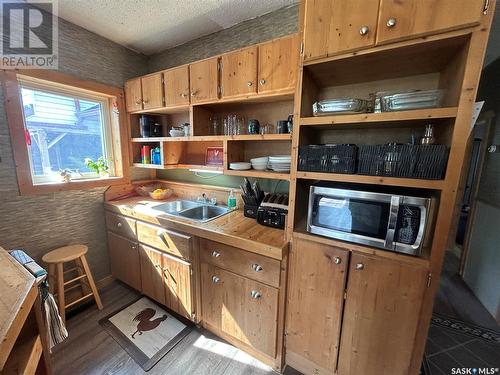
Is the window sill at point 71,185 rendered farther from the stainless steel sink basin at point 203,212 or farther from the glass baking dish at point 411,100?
the glass baking dish at point 411,100

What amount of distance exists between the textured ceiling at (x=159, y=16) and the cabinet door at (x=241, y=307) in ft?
6.67

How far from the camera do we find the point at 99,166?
7.25ft

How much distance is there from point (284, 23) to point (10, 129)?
2.32 meters

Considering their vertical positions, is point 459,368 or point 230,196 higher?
point 230,196

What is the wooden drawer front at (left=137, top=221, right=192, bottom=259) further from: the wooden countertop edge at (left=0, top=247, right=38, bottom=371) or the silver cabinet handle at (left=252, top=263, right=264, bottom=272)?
the wooden countertop edge at (left=0, top=247, right=38, bottom=371)

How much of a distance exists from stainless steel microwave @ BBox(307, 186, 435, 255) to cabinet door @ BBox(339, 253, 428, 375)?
108mm

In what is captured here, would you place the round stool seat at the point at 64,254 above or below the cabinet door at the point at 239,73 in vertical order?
below

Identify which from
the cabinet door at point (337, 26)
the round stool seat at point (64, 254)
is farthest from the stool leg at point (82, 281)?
the cabinet door at point (337, 26)

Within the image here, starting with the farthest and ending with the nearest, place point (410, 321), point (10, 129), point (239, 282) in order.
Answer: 1. point (10, 129)
2. point (239, 282)
3. point (410, 321)

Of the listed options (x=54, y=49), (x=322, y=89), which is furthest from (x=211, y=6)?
(x=54, y=49)

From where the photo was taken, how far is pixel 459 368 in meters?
1.48

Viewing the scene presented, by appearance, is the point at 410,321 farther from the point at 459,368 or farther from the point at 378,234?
the point at 459,368

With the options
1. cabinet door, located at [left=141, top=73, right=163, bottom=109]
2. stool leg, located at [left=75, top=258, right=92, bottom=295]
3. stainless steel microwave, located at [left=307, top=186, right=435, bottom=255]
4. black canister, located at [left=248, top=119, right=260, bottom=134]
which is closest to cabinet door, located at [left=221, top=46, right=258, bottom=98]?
black canister, located at [left=248, top=119, right=260, bottom=134]

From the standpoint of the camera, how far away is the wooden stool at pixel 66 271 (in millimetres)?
1704
